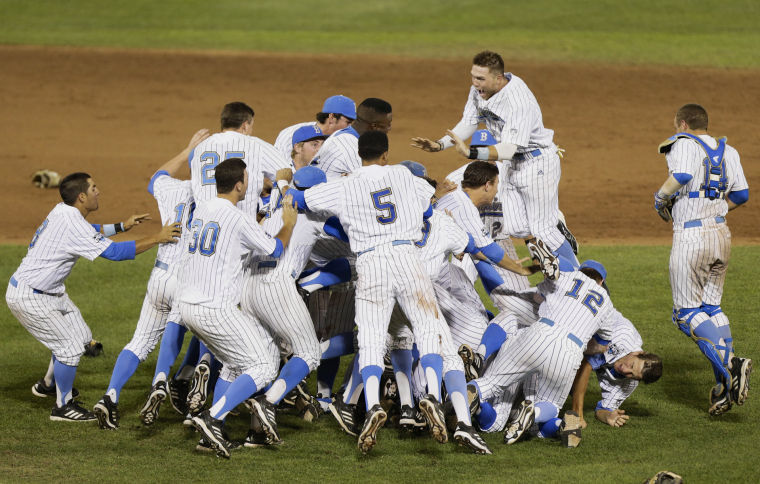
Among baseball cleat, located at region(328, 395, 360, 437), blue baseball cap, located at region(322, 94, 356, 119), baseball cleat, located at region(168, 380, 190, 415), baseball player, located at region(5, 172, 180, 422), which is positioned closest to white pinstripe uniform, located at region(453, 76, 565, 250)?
blue baseball cap, located at region(322, 94, 356, 119)

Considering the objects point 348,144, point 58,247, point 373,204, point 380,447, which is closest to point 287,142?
point 348,144

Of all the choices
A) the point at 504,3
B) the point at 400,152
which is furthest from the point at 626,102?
the point at 504,3

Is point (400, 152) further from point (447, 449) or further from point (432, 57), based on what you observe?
point (447, 449)

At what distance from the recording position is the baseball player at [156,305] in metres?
7.38

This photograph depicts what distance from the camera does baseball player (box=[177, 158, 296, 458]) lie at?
22.1 ft

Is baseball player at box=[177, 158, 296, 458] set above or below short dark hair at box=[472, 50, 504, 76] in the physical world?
below

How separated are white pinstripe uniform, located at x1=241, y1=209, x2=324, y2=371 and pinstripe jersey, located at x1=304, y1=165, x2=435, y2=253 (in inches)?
9.9

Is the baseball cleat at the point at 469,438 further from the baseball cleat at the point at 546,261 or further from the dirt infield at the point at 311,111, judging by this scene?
the dirt infield at the point at 311,111

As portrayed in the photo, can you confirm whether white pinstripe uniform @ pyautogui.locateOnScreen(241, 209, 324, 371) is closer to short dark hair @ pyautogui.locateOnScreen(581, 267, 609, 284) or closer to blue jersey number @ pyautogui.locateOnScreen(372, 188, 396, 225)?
blue jersey number @ pyautogui.locateOnScreen(372, 188, 396, 225)

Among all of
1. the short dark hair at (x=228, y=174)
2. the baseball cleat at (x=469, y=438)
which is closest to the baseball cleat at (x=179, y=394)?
the short dark hair at (x=228, y=174)

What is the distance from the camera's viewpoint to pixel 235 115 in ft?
25.5

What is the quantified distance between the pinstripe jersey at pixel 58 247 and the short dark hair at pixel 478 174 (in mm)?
2868

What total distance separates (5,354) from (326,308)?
11.8 ft

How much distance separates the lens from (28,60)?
2686cm
